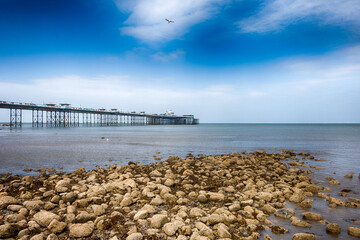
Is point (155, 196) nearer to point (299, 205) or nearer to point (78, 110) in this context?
point (299, 205)

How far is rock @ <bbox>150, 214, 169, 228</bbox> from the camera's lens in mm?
5822

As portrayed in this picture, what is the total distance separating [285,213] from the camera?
6.82 m

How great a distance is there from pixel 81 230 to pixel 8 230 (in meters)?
1.60

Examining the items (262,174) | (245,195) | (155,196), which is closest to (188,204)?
(155,196)

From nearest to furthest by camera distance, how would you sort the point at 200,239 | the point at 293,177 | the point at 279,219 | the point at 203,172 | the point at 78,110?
1. the point at 200,239
2. the point at 279,219
3. the point at 293,177
4. the point at 203,172
5. the point at 78,110

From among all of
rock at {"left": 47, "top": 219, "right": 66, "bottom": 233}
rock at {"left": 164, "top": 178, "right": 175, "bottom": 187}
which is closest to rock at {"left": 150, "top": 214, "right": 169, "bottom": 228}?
rock at {"left": 47, "top": 219, "right": 66, "bottom": 233}

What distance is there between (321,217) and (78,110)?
361 feet

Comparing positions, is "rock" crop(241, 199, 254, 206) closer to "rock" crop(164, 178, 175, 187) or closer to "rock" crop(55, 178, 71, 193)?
"rock" crop(164, 178, 175, 187)

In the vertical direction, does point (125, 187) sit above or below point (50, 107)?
below

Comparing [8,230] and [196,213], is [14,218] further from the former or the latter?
[196,213]

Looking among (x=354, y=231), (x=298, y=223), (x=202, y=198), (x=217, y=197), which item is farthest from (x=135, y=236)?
(x=354, y=231)

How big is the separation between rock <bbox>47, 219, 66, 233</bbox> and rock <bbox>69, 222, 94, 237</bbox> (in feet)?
0.72

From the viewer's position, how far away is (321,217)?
6.59 meters

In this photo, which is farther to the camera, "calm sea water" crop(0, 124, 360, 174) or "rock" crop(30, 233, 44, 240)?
"calm sea water" crop(0, 124, 360, 174)
